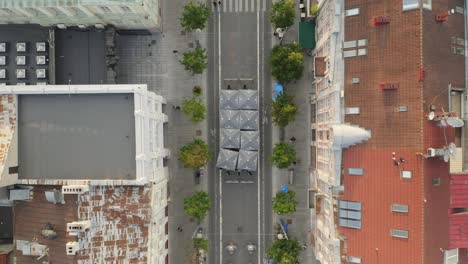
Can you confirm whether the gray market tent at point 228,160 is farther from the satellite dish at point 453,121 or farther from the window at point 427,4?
the window at point 427,4

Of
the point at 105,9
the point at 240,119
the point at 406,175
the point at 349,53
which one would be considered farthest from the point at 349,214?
the point at 105,9

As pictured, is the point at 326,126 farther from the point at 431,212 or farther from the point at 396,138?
the point at 431,212

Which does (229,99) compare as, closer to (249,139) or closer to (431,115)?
(249,139)

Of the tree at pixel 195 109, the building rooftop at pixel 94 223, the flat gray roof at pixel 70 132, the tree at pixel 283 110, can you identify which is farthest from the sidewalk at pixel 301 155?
the flat gray roof at pixel 70 132

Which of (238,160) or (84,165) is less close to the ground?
(84,165)

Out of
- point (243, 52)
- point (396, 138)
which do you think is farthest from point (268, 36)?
point (396, 138)

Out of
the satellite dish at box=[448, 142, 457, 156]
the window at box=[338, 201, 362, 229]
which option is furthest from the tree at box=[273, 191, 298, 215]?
the satellite dish at box=[448, 142, 457, 156]
